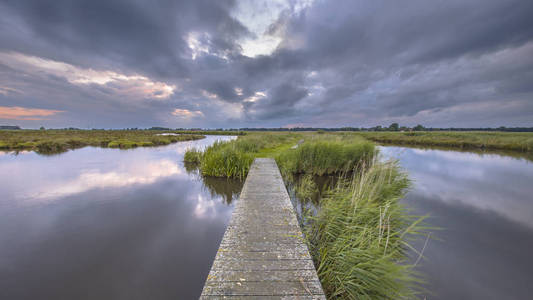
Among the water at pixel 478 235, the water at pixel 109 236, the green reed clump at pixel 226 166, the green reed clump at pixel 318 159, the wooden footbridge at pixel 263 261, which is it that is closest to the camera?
the wooden footbridge at pixel 263 261

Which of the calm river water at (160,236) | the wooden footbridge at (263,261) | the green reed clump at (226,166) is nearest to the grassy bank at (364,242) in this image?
the wooden footbridge at (263,261)

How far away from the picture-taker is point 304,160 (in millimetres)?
10188

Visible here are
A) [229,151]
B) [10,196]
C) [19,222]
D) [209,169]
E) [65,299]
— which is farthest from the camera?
[229,151]

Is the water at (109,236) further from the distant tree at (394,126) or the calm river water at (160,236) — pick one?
the distant tree at (394,126)

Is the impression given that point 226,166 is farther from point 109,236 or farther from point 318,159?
point 109,236

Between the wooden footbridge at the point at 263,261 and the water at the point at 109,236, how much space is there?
1.49 metres

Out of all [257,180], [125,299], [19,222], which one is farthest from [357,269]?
[19,222]

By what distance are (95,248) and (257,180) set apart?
4.71m

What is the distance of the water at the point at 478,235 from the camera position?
3451 mm

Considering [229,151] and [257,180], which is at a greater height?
[229,151]

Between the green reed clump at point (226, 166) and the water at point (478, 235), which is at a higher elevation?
the green reed clump at point (226, 166)

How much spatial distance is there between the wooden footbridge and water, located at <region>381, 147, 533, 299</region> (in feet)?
9.57

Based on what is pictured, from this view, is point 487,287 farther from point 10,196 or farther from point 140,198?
point 10,196

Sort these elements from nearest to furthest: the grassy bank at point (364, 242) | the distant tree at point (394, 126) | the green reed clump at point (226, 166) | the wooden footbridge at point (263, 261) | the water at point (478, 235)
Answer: the wooden footbridge at point (263, 261) < the grassy bank at point (364, 242) < the water at point (478, 235) < the green reed clump at point (226, 166) < the distant tree at point (394, 126)
